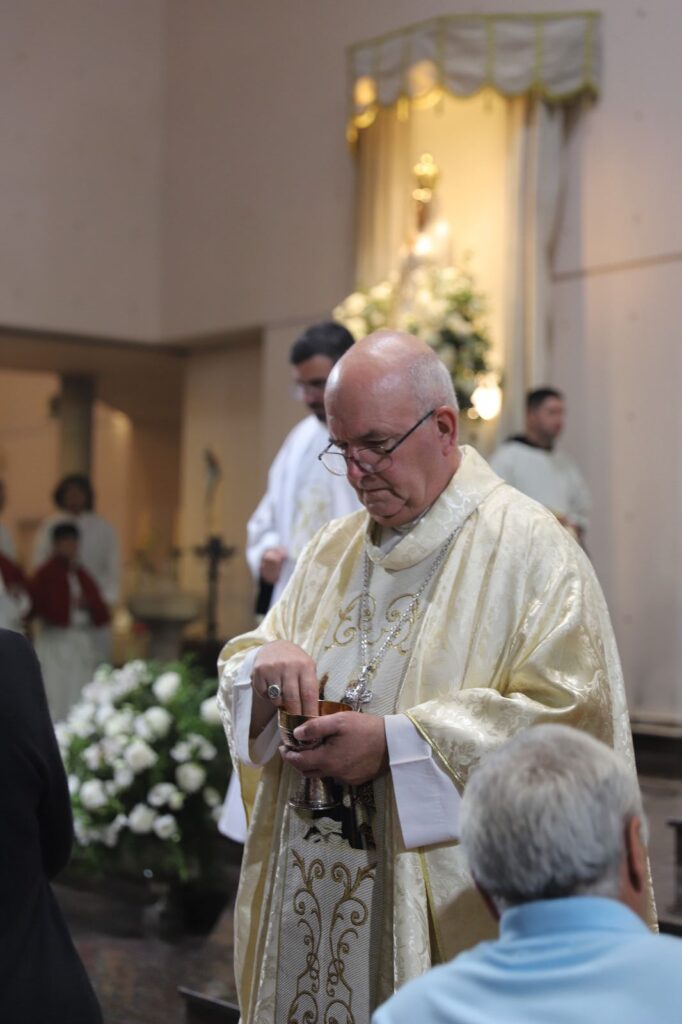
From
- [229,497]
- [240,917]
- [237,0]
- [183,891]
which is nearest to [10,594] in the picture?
[229,497]

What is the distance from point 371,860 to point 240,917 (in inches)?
13.8

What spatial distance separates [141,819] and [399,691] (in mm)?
2835

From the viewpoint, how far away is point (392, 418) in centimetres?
240

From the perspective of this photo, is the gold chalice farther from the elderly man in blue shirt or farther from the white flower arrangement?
the white flower arrangement

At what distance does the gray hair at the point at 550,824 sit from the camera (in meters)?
1.43

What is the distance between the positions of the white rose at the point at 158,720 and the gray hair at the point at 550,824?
378 cm

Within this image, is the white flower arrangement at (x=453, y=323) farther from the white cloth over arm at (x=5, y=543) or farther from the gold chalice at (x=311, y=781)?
the gold chalice at (x=311, y=781)

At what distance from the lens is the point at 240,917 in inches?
104

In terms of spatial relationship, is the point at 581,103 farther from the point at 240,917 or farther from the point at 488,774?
the point at 488,774

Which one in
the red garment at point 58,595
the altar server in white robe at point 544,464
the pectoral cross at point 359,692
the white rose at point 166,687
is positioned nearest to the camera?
the pectoral cross at point 359,692

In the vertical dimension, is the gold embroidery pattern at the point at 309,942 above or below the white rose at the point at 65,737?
above

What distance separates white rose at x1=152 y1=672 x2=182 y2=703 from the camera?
527 centimetres

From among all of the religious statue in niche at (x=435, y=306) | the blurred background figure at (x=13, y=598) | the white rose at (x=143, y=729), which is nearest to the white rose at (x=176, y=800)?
the white rose at (x=143, y=729)

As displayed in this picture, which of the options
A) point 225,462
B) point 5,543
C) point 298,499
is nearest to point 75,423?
point 225,462
